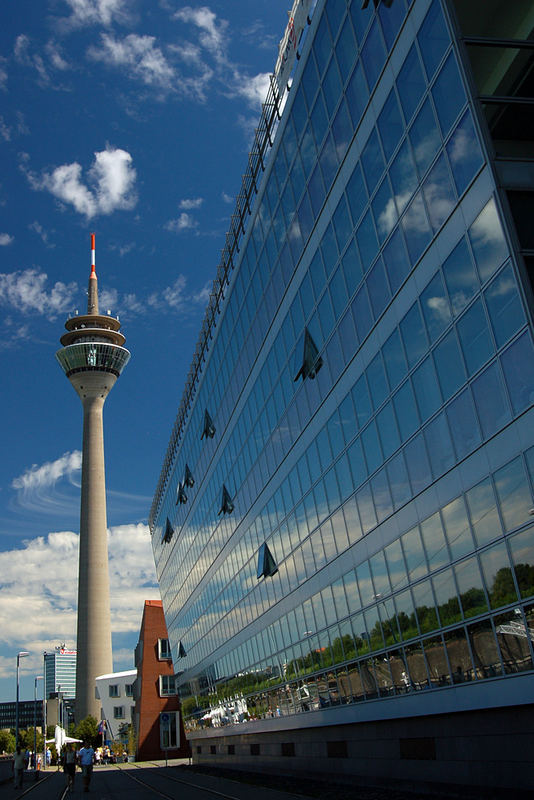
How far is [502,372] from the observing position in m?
15.2

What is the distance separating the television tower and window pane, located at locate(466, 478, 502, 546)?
10180 centimetres

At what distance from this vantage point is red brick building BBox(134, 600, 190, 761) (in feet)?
250

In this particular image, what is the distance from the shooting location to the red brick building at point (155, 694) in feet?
250

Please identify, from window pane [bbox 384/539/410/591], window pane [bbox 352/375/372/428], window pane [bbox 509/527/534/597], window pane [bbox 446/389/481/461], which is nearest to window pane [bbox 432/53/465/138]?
window pane [bbox 446/389/481/461]

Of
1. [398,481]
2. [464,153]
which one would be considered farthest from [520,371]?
[398,481]

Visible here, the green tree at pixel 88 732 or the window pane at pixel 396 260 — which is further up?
the window pane at pixel 396 260

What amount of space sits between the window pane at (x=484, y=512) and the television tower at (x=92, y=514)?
102 meters

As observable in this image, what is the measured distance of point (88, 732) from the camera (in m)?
106

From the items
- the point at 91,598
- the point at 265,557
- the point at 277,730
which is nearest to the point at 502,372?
the point at 265,557

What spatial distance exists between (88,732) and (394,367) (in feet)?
331

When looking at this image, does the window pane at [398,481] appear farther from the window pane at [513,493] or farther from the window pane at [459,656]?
the window pane at [513,493]

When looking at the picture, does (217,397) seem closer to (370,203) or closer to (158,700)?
(370,203)

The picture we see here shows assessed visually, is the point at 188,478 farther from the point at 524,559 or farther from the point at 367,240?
the point at 524,559

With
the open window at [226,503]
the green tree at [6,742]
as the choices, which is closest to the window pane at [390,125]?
the open window at [226,503]
